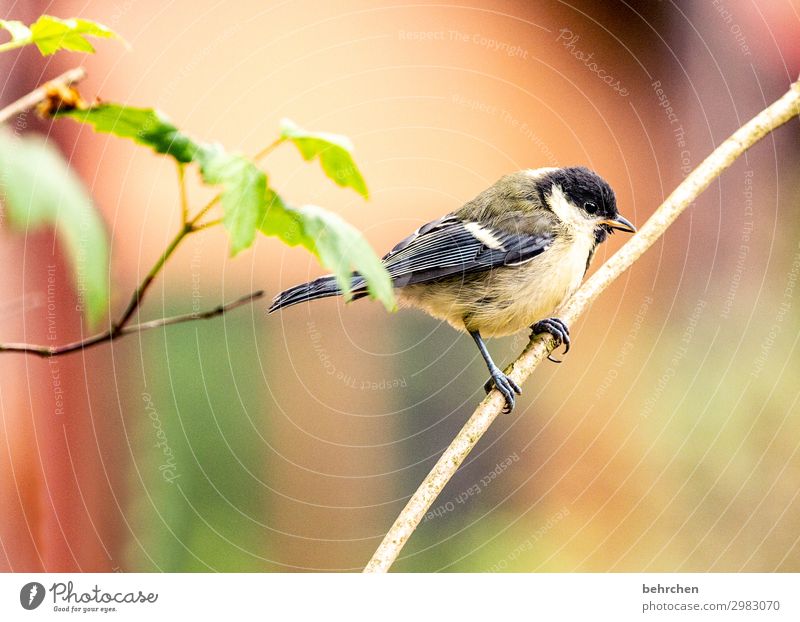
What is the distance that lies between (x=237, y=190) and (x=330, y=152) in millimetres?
82

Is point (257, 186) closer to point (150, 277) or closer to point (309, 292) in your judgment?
point (150, 277)

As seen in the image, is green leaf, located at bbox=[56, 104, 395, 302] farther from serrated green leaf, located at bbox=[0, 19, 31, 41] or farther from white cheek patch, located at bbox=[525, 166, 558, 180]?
white cheek patch, located at bbox=[525, 166, 558, 180]

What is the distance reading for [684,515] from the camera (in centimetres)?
110

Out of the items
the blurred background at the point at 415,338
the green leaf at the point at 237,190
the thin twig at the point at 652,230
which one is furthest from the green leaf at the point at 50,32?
the thin twig at the point at 652,230

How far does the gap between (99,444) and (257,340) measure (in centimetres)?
25

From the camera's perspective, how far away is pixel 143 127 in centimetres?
47

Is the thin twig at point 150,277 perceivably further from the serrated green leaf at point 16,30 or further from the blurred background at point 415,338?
the blurred background at point 415,338

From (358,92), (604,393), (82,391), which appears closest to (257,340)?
(82,391)

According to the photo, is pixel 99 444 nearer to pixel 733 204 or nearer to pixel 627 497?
pixel 627 497

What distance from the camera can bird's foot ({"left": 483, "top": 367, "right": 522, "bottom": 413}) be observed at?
92 cm

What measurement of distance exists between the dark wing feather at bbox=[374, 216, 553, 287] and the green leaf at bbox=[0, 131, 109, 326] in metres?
0.58
